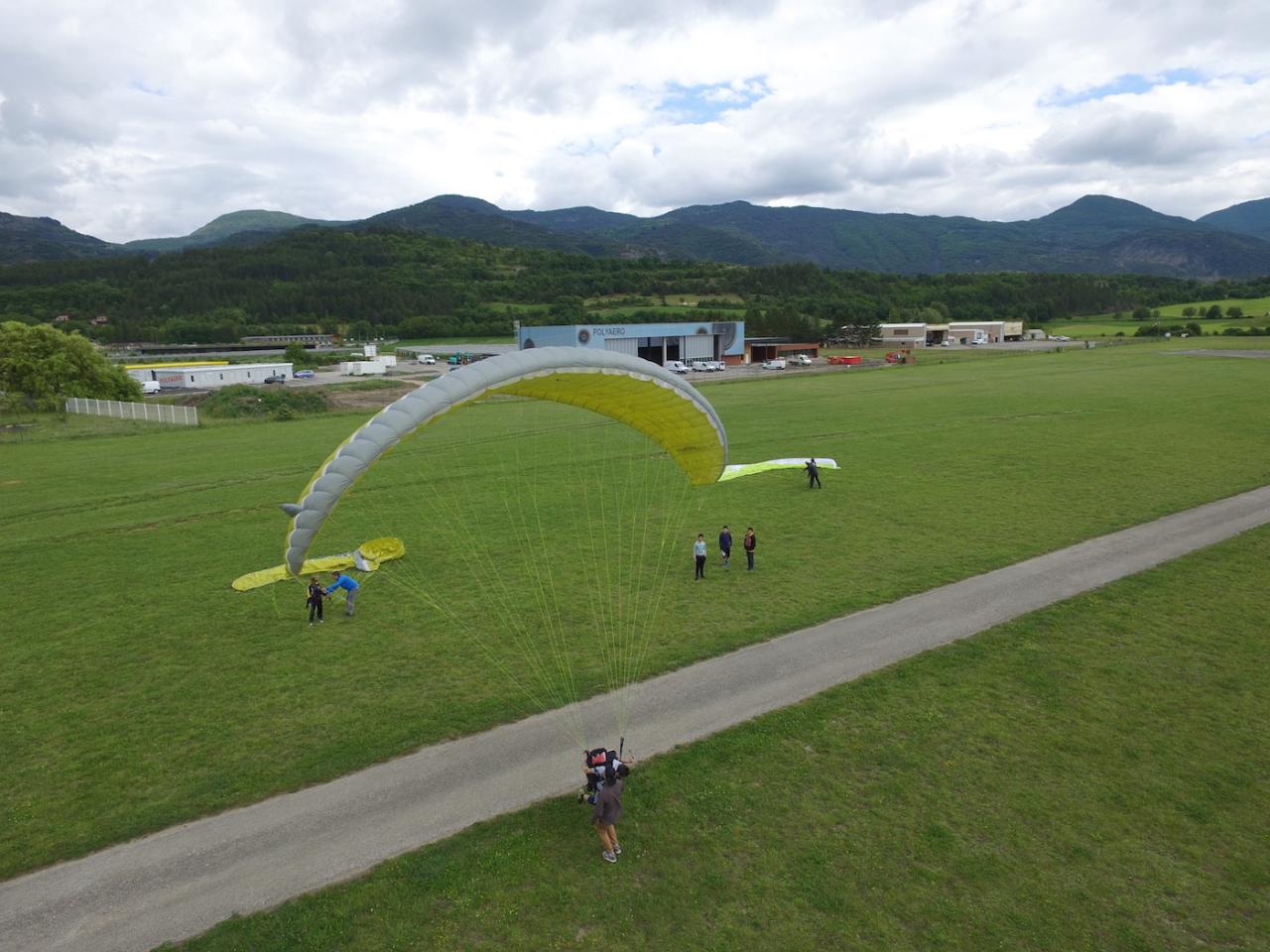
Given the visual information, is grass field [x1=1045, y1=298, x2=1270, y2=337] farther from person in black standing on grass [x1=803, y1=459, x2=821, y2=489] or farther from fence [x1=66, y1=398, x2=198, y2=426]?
fence [x1=66, y1=398, x2=198, y2=426]

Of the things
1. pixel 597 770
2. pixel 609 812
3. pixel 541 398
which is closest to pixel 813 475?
pixel 541 398

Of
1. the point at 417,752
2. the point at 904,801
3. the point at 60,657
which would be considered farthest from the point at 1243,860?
the point at 60,657

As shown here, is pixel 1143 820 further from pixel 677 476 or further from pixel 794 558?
pixel 677 476

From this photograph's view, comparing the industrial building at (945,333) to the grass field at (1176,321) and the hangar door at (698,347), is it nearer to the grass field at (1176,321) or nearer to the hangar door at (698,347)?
the grass field at (1176,321)

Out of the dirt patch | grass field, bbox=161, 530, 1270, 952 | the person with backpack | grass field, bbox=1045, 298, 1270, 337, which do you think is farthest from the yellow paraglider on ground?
grass field, bbox=1045, 298, 1270, 337

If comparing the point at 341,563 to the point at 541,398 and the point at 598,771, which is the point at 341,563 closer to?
the point at 541,398
